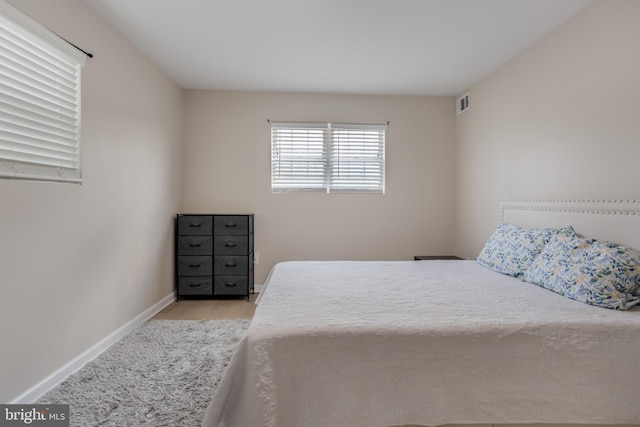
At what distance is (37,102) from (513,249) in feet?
10.7

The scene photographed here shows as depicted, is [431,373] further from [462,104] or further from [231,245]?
[462,104]

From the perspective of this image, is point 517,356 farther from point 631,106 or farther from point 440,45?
point 440,45

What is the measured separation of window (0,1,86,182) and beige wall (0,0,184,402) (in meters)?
0.08

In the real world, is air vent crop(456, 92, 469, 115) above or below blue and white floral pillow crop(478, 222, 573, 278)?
above

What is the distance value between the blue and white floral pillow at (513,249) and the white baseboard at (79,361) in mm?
3047

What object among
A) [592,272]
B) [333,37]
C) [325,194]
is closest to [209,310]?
[325,194]

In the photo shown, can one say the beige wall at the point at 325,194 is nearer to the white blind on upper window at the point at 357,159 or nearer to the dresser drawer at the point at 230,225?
the white blind on upper window at the point at 357,159

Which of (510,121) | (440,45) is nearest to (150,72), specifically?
(440,45)

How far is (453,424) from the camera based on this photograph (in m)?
1.29

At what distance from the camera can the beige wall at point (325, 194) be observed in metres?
3.87

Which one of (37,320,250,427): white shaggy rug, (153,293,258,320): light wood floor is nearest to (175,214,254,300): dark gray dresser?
(153,293,258,320): light wood floor

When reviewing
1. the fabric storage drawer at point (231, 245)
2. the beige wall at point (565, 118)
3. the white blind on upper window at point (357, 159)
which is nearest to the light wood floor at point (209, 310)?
the fabric storage drawer at point (231, 245)

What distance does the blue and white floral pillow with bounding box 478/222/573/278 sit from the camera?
2.24 meters

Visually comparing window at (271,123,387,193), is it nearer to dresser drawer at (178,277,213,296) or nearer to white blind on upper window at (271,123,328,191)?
white blind on upper window at (271,123,328,191)
